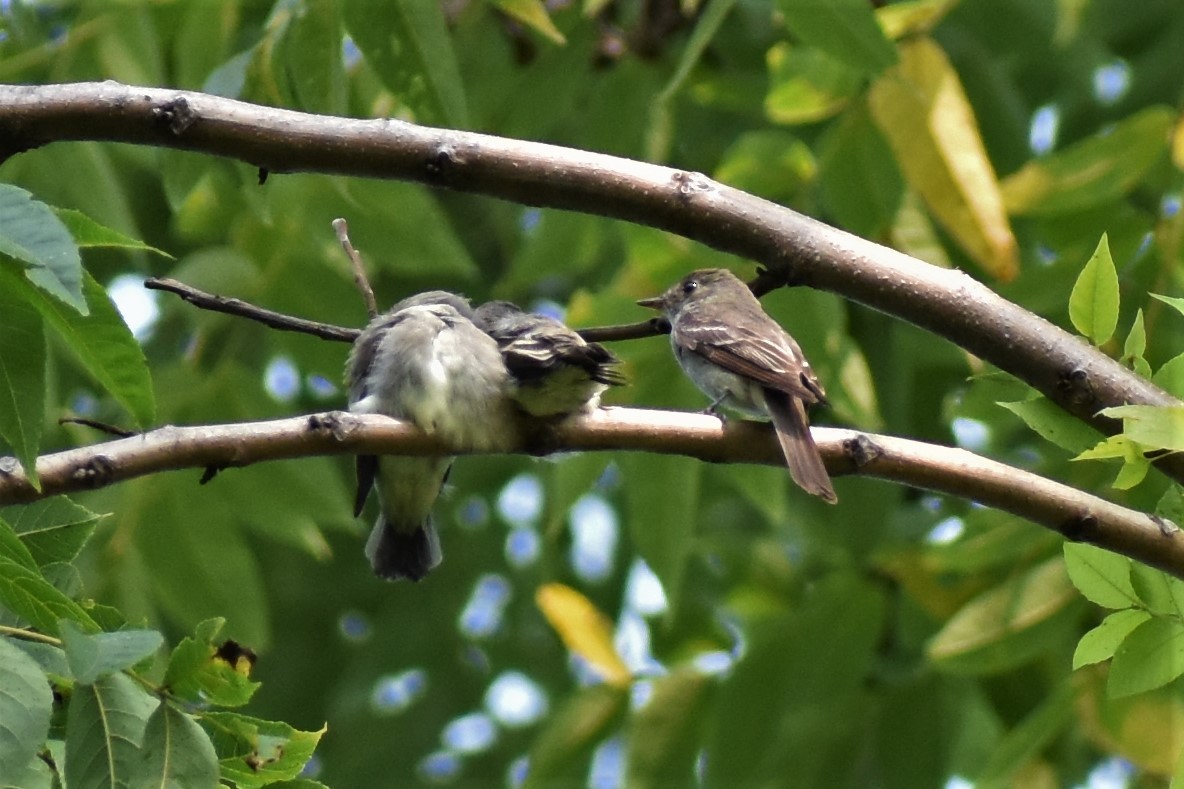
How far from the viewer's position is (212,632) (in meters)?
2.28

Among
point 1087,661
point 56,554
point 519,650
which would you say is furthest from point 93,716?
point 519,650

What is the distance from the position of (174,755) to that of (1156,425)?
1554 millimetres

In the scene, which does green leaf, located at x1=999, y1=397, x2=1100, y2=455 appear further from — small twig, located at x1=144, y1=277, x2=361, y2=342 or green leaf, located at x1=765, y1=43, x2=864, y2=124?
green leaf, located at x1=765, y1=43, x2=864, y2=124

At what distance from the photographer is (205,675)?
2.30 m

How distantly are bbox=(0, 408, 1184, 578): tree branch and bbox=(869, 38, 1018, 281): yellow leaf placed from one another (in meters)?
1.67

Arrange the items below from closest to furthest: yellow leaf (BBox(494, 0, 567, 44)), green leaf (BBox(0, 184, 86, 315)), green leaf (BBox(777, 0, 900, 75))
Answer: green leaf (BBox(0, 184, 86, 315)) → yellow leaf (BBox(494, 0, 567, 44)) → green leaf (BBox(777, 0, 900, 75))

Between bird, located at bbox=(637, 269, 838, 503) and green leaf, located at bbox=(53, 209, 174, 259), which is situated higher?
green leaf, located at bbox=(53, 209, 174, 259)

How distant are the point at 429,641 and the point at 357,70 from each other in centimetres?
283

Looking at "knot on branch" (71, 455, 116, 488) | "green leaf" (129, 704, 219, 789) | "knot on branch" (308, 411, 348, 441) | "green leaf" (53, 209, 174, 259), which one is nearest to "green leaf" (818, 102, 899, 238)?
"knot on branch" (308, 411, 348, 441)

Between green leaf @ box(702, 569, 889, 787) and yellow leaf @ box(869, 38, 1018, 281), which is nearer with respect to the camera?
yellow leaf @ box(869, 38, 1018, 281)

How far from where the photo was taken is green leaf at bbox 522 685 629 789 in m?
5.14

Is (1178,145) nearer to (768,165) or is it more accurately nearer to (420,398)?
(768,165)

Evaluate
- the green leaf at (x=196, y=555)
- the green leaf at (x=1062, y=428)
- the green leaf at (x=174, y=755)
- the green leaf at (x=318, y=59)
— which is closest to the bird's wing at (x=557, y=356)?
the green leaf at (x=318, y=59)

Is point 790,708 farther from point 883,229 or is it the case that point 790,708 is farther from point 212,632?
point 212,632
